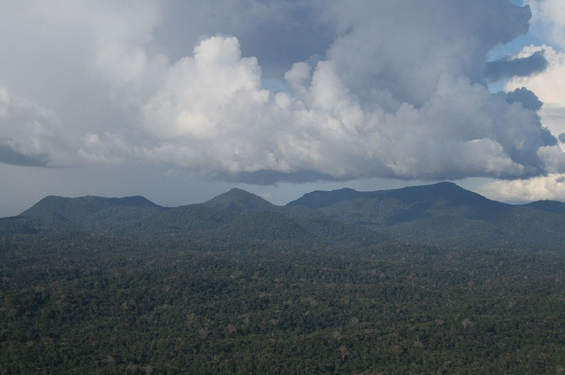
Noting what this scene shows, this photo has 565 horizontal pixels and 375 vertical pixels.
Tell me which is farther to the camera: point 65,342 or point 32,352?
point 65,342

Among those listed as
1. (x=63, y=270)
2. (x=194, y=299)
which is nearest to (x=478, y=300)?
(x=194, y=299)

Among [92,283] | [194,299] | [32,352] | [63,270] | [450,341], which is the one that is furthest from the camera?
[63,270]

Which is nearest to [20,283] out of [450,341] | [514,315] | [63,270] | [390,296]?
[63,270]

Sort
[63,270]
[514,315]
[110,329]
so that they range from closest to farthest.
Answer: [110,329]
[514,315]
[63,270]

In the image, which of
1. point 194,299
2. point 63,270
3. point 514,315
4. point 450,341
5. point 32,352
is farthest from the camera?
point 63,270

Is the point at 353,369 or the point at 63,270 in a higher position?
the point at 63,270

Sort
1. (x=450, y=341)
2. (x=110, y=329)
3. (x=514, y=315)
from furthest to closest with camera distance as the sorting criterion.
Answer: (x=514, y=315)
(x=110, y=329)
(x=450, y=341)

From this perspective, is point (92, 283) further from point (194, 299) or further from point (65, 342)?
point (65, 342)

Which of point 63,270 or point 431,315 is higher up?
point 63,270

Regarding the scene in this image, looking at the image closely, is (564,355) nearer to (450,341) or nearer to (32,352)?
(450,341)
